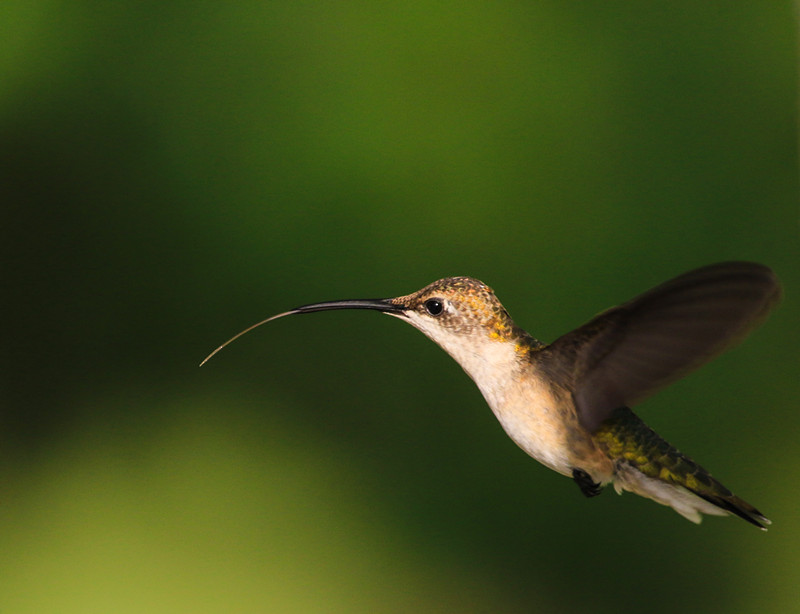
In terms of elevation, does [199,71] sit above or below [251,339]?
above

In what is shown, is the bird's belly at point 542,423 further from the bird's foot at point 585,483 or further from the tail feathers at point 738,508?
the tail feathers at point 738,508

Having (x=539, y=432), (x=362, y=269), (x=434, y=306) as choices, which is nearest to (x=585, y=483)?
(x=539, y=432)

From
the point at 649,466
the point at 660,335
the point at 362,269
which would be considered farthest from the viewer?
the point at 362,269

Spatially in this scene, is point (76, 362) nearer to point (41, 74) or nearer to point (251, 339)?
point (251, 339)

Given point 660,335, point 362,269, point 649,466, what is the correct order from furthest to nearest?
point 362,269
point 649,466
point 660,335

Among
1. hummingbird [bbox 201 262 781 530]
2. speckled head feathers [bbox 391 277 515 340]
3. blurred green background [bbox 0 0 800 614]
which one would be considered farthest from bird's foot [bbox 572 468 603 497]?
blurred green background [bbox 0 0 800 614]

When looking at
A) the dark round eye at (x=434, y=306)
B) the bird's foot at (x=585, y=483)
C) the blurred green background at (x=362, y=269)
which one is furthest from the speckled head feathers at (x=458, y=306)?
the blurred green background at (x=362, y=269)

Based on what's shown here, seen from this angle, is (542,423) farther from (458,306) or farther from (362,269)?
(362,269)

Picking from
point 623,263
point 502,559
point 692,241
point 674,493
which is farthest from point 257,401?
point 674,493
